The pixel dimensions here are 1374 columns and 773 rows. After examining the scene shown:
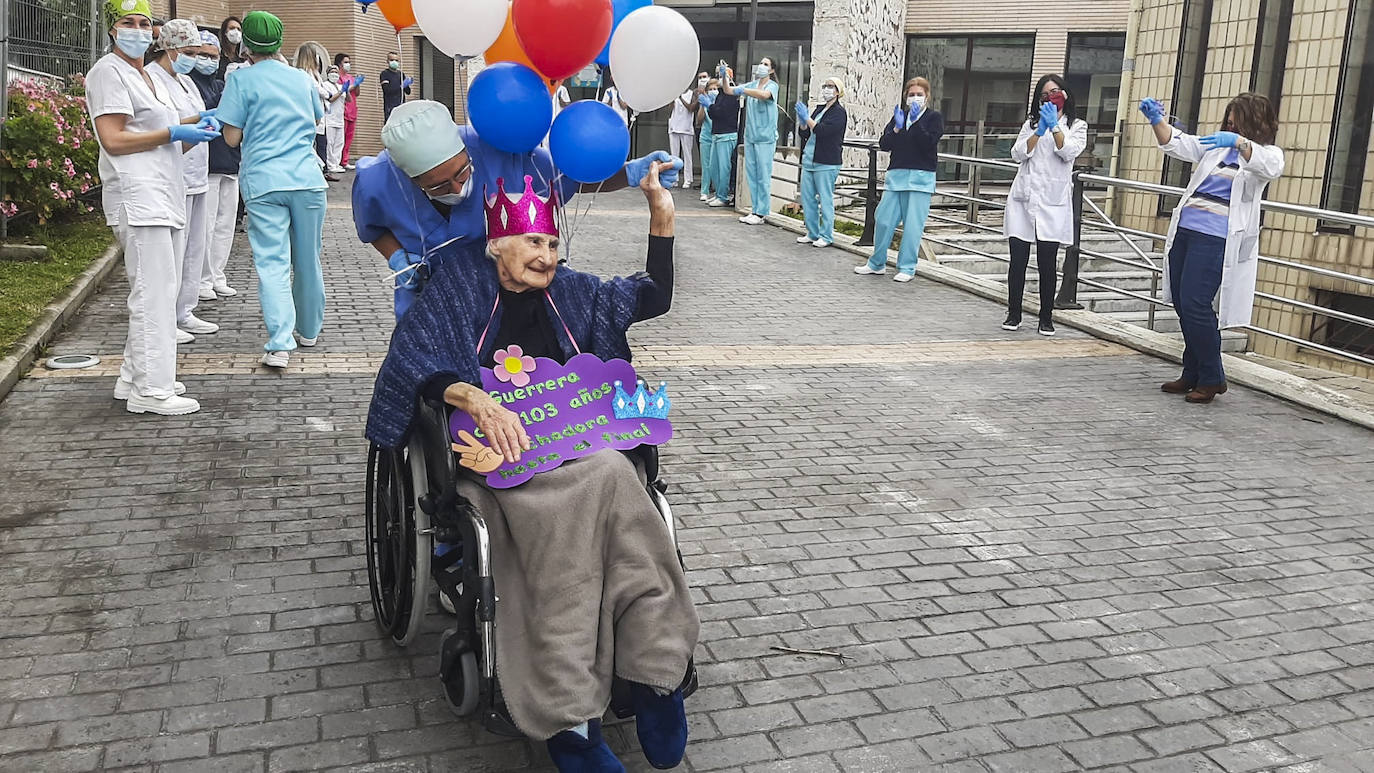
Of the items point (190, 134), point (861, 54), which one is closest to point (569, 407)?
point (190, 134)

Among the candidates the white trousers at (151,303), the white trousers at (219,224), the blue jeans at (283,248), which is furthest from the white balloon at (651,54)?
the white trousers at (219,224)

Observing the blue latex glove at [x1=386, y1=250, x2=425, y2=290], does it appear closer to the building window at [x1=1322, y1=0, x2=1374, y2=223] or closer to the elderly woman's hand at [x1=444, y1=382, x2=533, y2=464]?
the elderly woman's hand at [x1=444, y1=382, x2=533, y2=464]

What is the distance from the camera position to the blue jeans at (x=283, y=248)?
699 centimetres

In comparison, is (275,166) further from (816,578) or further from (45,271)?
(816,578)

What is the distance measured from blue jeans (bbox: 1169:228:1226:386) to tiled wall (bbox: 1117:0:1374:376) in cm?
494

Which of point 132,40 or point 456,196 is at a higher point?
point 132,40

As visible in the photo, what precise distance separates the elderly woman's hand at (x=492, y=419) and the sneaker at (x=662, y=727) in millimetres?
705

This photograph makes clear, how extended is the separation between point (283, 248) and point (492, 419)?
14.4ft

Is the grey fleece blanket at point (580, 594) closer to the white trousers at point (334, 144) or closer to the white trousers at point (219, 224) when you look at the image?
the white trousers at point (219, 224)

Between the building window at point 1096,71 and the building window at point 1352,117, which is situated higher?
the building window at point 1096,71

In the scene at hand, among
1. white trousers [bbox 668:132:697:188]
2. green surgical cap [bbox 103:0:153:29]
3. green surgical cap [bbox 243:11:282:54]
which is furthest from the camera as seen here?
white trousers [bbox 668:132:697:188]

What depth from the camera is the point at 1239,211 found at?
7168mm

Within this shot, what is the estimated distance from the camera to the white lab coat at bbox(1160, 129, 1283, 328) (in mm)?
7020

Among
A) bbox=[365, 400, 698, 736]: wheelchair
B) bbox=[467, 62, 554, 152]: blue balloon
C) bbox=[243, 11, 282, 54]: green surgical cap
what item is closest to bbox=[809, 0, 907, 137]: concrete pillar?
bbox=[243, 11, 282, 54]: green surgical cap
